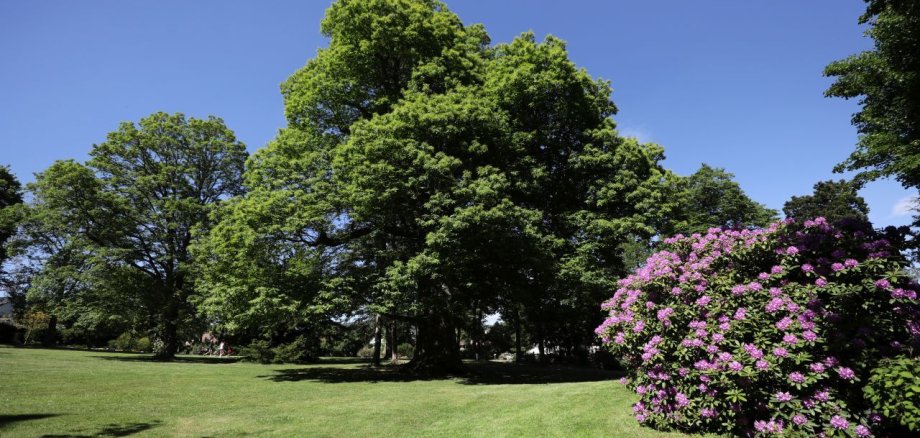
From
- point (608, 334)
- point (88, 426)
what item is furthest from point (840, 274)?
point (88, 426)

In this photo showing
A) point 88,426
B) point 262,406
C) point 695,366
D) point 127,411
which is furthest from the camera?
point 262,406

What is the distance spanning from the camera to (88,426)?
25.4 ft

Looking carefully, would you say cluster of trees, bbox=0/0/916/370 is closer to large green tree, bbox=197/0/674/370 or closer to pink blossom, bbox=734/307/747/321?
large green tree, bbox=197/0/674/370

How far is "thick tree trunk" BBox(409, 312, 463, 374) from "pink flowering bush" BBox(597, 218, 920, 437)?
13.0 meters

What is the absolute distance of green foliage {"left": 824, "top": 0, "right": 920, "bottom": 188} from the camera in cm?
1523

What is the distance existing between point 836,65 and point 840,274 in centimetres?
1775

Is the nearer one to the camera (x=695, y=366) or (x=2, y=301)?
(x=695, y=366)

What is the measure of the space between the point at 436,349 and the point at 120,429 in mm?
Answer: 14335

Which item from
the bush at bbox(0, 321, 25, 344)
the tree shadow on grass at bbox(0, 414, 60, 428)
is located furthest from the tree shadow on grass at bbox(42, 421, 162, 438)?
the bush at bbox(0, 321, 25, 344)

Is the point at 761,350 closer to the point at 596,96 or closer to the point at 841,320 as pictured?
the point at 841,320

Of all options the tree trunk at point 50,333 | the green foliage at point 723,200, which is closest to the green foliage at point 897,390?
the green foliage at point 723,200

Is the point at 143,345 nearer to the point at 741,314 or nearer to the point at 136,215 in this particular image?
the point at 136,215

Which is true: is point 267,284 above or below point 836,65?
below

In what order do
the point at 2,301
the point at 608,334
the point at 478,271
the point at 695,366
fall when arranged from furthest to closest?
1. the point at 2,301
2. the point at 478,271
3. the point at 608,334
4. the point at 695,366
